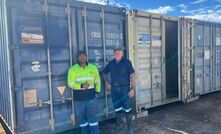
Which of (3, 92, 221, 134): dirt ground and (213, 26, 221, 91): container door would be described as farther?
(213, 26, 221, 91): container door

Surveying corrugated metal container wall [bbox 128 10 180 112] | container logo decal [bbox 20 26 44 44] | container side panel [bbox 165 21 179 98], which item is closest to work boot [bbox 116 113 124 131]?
corrugated metal container wall [bbox 128 10 180 112]

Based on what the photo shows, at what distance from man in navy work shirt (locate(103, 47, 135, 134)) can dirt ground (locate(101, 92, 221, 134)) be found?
0.66 m

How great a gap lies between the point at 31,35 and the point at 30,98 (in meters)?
1.34

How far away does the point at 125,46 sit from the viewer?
6641mm

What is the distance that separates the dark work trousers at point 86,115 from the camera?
5.12 metres

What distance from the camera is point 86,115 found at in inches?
206

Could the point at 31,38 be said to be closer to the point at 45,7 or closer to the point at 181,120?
the point at 45,7

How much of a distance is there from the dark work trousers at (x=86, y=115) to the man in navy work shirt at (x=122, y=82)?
2.65 ft

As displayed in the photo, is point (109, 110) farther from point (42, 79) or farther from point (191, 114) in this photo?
point (191, 114)

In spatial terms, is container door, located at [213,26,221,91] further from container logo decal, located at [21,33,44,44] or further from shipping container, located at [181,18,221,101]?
container logo decal, located at [21,33,44,44]

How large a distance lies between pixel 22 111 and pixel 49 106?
1.97ft

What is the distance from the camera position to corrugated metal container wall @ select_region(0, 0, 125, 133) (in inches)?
183

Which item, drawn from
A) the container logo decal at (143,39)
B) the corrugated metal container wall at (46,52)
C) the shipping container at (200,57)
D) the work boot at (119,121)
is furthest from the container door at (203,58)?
the corrugated metal container wall at (46,52)

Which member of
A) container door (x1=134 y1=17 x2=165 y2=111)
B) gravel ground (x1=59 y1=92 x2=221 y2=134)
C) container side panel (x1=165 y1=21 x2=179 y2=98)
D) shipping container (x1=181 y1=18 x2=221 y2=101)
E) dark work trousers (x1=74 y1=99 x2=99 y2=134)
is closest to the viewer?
dark work trousers (x1=74 y1=99 x2=99 y2=134)
